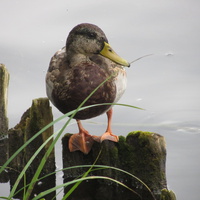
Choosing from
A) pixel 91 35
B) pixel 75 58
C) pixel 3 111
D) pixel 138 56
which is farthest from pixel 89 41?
pixel 138 56

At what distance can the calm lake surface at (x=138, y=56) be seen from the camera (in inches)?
220

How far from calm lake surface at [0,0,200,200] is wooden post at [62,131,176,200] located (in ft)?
1.03

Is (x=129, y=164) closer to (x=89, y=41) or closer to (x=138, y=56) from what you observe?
(x=89, y=41)

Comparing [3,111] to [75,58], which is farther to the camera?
[3,111]

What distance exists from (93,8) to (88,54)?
8.85 feet

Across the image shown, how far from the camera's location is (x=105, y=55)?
4832 millimetres

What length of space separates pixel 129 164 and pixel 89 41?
1037 mm

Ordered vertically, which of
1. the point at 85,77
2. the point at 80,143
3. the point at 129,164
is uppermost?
the point at 85,77

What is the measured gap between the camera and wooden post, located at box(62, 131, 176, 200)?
169 inches

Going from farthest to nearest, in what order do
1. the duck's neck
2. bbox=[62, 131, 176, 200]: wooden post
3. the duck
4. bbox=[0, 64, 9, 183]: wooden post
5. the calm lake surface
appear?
the calm lake surface → bbox=[0, 64, 9, 183]: wooden post → the duck's neck → the duck → bbox=[62, 131, 176, 200]: wooden post

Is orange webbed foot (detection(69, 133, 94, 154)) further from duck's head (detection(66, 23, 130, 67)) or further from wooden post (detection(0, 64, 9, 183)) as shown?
wooden post (detection(0, 64, 9, 183))

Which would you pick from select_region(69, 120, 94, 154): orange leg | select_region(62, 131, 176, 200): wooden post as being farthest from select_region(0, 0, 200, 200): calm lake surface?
select_region(69, 120, 94, 154): orange leg

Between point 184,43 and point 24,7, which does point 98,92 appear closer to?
point 184,43

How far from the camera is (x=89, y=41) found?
4.85 metres
